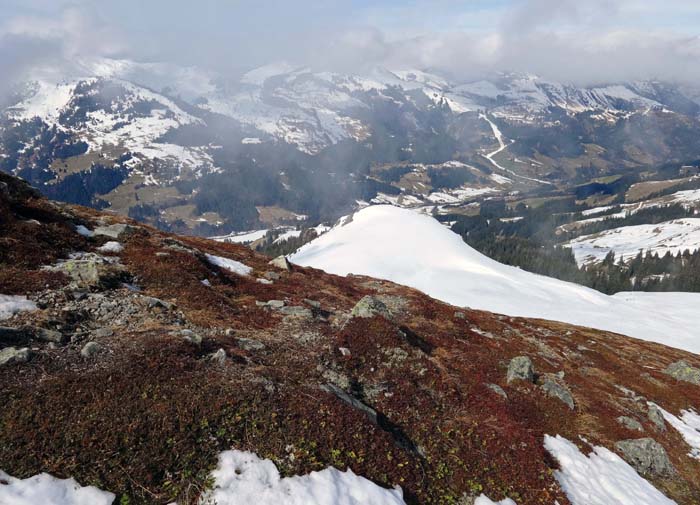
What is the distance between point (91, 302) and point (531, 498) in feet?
62.0

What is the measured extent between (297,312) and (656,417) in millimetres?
23362

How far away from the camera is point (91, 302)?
17.5 m

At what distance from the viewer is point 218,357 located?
586 inches

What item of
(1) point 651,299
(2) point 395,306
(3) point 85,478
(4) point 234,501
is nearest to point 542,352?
(2) point 395,306

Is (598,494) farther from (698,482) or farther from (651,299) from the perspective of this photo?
(651,299)

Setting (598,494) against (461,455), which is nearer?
(461,455)

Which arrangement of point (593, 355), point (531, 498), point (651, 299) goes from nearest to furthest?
1. point (531, 498)
2. point (593, 355)
3. point (651, 299)

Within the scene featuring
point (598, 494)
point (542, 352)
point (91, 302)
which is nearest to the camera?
point (598, 494)

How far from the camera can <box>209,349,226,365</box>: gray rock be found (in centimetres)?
1466

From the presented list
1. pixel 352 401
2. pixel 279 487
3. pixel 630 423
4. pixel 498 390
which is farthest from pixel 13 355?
pixel 630 423

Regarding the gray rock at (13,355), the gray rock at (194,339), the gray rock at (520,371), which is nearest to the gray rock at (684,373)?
Answer: the gray rock at (520,371)

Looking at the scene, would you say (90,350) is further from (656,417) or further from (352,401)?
(656,417)

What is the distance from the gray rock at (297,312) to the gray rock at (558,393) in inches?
551

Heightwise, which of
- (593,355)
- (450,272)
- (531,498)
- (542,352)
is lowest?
(450,272)
